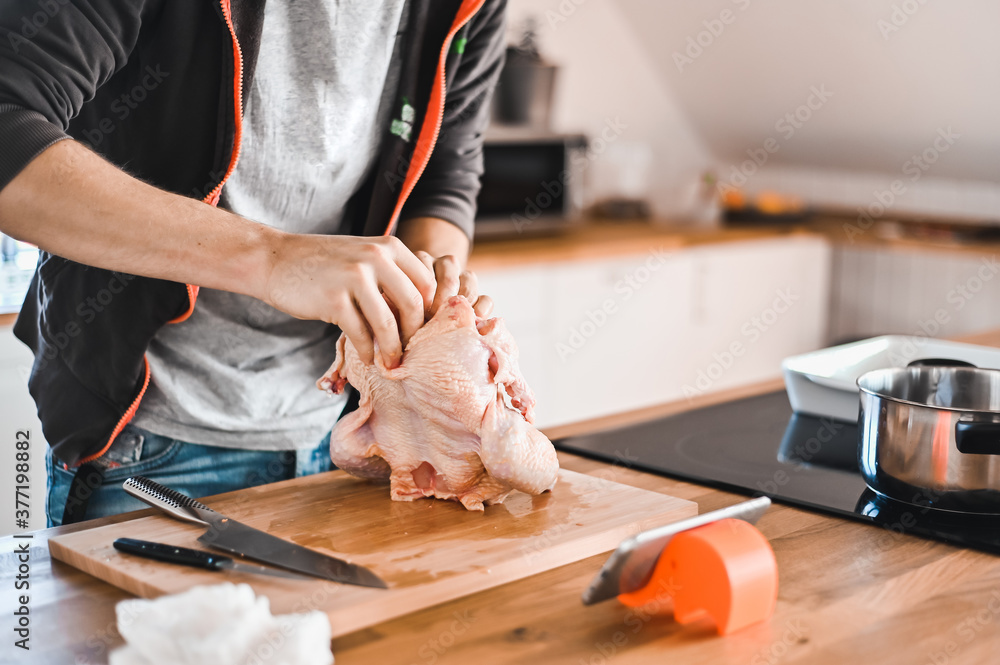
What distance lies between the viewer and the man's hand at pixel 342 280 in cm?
99

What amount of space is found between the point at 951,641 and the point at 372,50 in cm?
97

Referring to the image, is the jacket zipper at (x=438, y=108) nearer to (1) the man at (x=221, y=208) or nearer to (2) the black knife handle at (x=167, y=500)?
(1) the man at (x=221, y=208)

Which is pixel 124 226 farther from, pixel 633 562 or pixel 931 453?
pixel 931 453

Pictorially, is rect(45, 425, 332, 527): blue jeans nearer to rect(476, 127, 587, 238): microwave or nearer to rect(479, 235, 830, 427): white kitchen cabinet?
rect(479, 235, 830, 427): white kitchen cabinet

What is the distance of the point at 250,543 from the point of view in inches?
36.8

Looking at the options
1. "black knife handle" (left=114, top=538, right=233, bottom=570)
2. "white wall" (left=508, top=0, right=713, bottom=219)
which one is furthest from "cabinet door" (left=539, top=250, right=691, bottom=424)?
"black knife handle" (left=114, top=538, right=233, bottom=570)

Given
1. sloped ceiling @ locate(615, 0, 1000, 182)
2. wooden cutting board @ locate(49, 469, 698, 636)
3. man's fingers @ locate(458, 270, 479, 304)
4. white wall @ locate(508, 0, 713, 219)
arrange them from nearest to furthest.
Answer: wooden cutting board @ locate(49, 469, 698, 636), man's fingers @ locate(458, 270, 479, 304), sloped ceiling @ locate(615, 0, 1000, 182), white wall @ locate(508, 0, 713, 219)

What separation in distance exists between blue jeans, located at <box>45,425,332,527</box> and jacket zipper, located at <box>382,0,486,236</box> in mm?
357

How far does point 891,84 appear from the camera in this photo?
338cm

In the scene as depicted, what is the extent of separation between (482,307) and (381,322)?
19cm

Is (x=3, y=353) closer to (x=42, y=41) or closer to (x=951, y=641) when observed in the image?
(x=42, y=41)

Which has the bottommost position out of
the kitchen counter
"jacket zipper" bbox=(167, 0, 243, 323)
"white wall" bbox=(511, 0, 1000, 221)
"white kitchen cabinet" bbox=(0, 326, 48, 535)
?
"white kitchen cabinet" bbox=(0, 326, 48, 535)

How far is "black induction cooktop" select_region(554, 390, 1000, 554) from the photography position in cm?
106

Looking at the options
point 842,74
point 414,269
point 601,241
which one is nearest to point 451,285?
point 414,269
